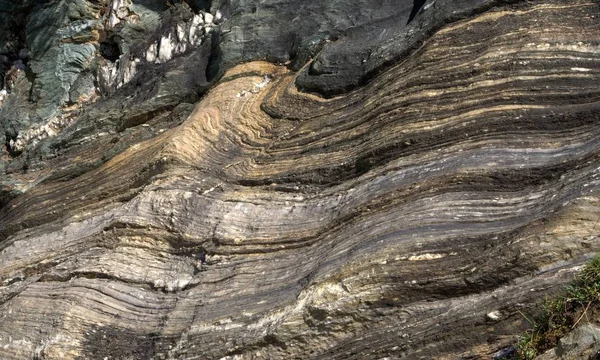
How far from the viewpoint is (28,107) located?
1374cm

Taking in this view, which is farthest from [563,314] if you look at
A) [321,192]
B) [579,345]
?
[321,192]

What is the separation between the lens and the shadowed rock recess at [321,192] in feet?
22.2

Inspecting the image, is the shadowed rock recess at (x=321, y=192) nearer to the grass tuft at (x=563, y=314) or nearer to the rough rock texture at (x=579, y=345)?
the grass tuft at (x=563, y=314)

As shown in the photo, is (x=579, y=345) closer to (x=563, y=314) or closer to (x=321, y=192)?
(x=563, y=314)

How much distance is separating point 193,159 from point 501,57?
156 inches

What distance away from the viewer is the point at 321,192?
344 inches

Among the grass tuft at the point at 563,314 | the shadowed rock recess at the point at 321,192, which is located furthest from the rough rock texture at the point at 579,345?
the shadowed rock recess at the point at 321,192

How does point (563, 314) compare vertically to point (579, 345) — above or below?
above

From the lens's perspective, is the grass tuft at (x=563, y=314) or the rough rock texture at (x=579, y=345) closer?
the rough rock texture at (x=579, y=345)

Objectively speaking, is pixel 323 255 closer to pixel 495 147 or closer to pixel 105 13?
pixel 495 147

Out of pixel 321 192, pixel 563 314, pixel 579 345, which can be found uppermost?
pixel 321 192

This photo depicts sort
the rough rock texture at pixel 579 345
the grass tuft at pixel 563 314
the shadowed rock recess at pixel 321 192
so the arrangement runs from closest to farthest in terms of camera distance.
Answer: the rough rock texture at pixel 579 345 → the grass tuft at pixel 563 314 → the shadowed rock recess at pixel 321 192

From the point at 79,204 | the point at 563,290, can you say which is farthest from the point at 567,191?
the point at 79,204

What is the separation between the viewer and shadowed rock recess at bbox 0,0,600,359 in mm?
6754
